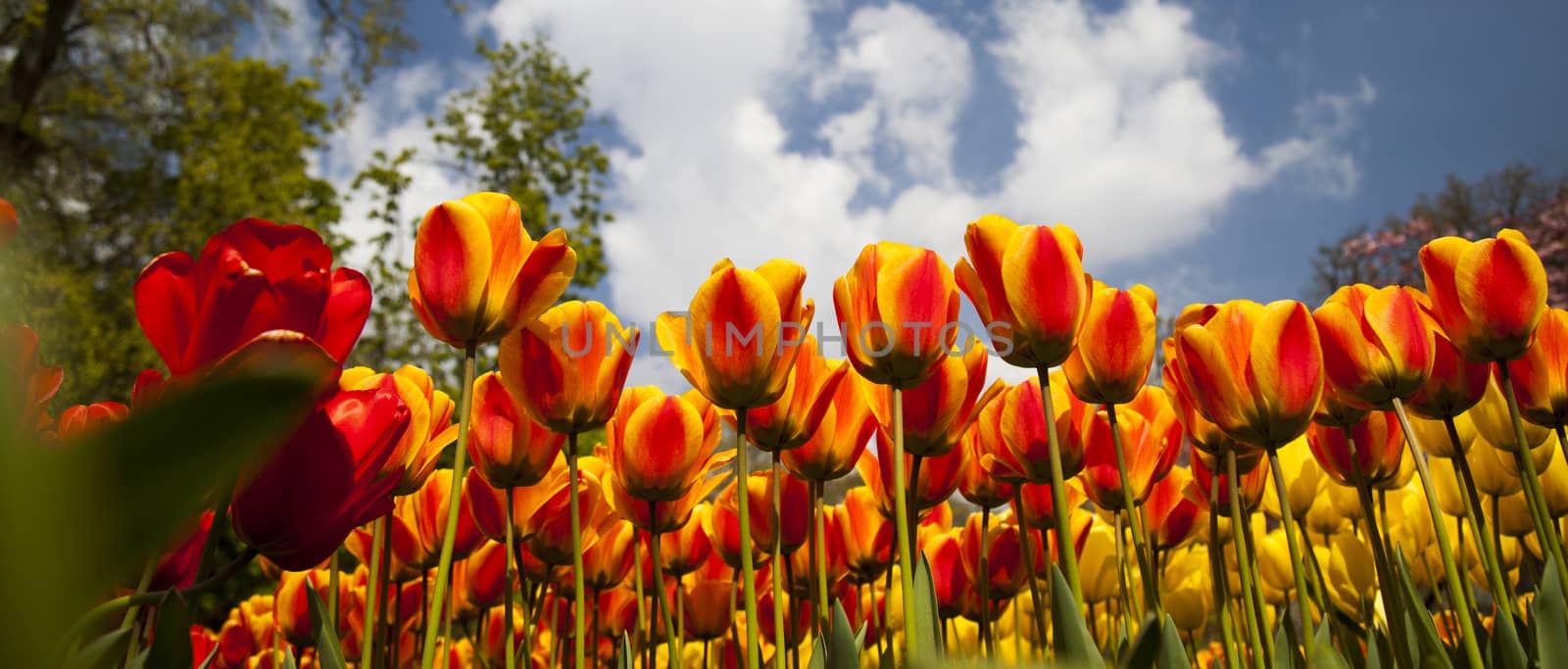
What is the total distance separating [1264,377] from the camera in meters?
0.83

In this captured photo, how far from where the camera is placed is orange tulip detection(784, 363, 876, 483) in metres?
1.01

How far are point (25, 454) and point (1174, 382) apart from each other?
1039mm

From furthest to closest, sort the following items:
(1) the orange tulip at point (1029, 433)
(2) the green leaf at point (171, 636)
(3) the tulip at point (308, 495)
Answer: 1. (1) the orange tulip at point (1029, 433)
2. (3) the tulip at point (308, 495)
3. (2) the green leaf at point (171, 636)

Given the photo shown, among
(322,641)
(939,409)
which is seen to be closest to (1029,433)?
(939,409)

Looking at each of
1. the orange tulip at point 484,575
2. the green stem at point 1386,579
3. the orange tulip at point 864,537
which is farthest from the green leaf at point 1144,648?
the orange tulip at point 484,575

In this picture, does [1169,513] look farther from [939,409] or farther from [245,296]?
[245,296]

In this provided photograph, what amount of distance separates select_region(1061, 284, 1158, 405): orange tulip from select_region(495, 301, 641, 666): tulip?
18.4 inches

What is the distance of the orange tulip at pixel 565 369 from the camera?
0.87 meters

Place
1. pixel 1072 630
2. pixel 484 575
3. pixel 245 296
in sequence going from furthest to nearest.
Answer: pixel 484 575 < pixel 1072 630 < pixel 245 296

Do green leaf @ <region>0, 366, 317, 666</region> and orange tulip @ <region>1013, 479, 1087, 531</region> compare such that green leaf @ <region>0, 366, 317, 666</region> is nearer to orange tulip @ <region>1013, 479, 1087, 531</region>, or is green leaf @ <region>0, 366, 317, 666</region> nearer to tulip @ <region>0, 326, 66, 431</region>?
tulip @ <region>0, 326, 66, 431</region>

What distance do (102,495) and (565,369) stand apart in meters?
0.75

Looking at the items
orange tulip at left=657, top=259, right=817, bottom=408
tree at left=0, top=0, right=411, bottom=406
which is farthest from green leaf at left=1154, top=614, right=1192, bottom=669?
tree at left=0, top=0, right=411, bottom=406

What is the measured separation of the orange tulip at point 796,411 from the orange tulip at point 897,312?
84 millimetres

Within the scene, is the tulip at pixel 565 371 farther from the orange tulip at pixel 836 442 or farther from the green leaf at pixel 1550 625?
the green leaf at pixel 1550 625
